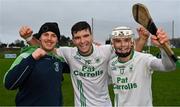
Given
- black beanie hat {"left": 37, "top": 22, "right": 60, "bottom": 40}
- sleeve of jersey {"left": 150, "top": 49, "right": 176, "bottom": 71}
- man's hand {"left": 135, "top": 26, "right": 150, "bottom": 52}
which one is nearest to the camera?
sleeve of jersey {"left": 150, "top": 49, "right": 176, "bottom": 71}

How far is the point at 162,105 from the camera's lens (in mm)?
14641

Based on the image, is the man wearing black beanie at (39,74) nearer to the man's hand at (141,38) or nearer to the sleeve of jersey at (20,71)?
the sleeve of jersey at (20,71)

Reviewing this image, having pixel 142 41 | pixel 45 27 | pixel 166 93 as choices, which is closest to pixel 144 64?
pixel 142 41

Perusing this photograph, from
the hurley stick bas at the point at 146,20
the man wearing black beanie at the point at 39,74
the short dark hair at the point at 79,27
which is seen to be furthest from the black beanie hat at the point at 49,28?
the hurley stick bas at the point at 146,20

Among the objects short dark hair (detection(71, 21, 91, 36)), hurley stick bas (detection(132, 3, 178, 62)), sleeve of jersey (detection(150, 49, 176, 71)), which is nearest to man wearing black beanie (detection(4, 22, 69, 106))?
short dark hair (detection(71, 21, 91, 36))

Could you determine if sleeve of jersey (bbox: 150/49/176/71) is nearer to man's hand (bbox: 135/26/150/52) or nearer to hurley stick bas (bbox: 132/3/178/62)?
hurley stick bas (bbox: 132/3/178/62)

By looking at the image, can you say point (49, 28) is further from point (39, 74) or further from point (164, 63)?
point (164, 63)

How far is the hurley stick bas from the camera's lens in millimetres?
5977

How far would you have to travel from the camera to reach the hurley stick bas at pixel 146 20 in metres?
5.98

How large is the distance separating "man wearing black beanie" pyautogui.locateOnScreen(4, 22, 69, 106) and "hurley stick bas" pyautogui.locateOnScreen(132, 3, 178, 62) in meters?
1.06

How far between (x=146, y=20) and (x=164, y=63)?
0.62 metres

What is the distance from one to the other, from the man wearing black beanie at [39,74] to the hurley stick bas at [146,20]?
1061 millimetres

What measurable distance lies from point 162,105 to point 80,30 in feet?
26.4

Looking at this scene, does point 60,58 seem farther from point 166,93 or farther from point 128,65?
point 166,93
